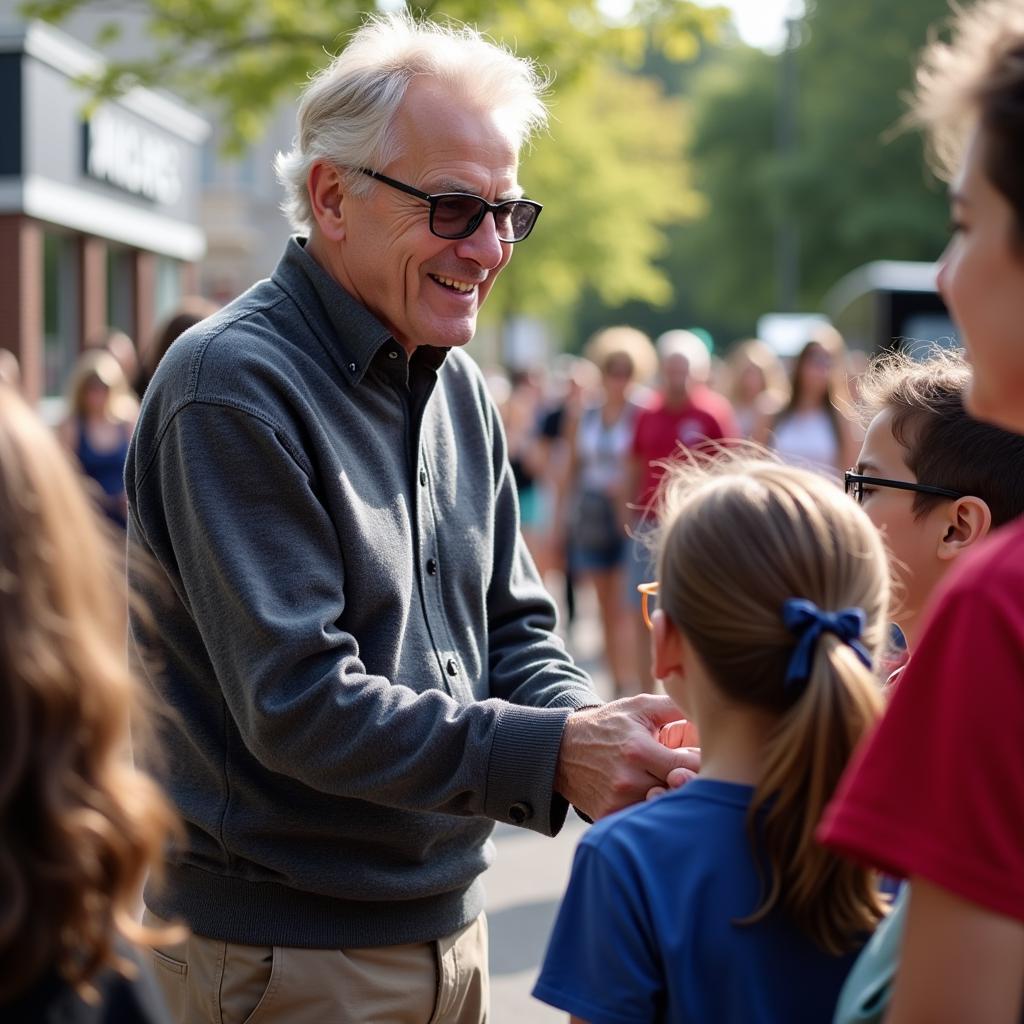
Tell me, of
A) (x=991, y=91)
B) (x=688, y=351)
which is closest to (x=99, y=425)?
(x=688, y=351)

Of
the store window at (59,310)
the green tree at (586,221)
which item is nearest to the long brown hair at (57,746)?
the store window at (59,310)

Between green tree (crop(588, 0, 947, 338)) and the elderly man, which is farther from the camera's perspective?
green tree (crop(588, 0, 947, 338))

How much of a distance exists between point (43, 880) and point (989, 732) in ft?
2.86

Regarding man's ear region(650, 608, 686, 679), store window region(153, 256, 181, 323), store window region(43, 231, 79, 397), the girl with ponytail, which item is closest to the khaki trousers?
the girl with ponytail

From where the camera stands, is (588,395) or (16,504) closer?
(16,504)

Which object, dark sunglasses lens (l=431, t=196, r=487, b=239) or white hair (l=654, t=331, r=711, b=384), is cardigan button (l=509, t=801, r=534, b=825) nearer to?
dark sunglasses lens (l=431, t=196, r=487, b=239)

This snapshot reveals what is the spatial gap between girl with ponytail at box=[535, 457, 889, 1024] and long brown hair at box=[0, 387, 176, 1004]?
0.54m

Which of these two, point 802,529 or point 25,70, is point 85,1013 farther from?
point 25,70

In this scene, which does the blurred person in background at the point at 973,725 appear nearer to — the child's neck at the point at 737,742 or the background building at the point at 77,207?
the child's neck at the point at 737,742

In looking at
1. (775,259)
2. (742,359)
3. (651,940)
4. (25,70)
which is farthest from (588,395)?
(775,259)

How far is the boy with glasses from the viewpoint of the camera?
9.31 ft

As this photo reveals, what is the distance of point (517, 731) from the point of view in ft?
8.04

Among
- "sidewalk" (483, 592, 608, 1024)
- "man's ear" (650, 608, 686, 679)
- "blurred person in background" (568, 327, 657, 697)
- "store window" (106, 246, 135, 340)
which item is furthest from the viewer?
"store window" (106, 246, 135, 340)

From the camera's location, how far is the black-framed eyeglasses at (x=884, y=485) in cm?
285
